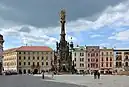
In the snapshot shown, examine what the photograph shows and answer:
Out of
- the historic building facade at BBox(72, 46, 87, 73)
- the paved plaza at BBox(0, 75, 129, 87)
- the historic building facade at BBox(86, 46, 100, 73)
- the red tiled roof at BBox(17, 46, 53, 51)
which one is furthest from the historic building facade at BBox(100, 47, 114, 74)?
the paved plaza at BBox(0, 75, 129, 87)

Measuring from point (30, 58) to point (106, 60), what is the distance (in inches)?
1535

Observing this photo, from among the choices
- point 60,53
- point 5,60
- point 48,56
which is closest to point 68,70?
point 60,53

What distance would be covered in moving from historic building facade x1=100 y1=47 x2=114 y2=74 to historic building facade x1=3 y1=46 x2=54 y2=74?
25.3 m

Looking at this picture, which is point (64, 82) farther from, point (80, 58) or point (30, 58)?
point (30, 58)

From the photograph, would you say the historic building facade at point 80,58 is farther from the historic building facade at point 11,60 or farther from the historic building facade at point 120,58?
the historic building facade at point 11,60

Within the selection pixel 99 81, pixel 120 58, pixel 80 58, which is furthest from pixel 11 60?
pixel 99 81

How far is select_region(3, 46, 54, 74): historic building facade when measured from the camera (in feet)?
564

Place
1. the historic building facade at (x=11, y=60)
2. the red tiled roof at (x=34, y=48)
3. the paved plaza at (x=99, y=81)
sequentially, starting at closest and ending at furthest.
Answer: the paved plaza at (x=99, y=81) → the historic building facade at (x=11, y=60) → the red tiled roof at (x=34, y=48)

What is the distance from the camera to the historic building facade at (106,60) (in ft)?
530

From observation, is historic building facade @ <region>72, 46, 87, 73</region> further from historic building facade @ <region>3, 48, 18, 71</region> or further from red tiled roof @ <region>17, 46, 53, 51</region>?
historic building facade @ <region>3, 48, 18, 71</region>

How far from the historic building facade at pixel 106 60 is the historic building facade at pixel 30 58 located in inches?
997

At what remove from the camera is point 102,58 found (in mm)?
163000

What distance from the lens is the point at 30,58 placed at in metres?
176

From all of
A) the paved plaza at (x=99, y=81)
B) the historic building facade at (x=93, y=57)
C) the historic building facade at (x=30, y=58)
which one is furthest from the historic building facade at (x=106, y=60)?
the paved plaza at (x=99, y=81)
